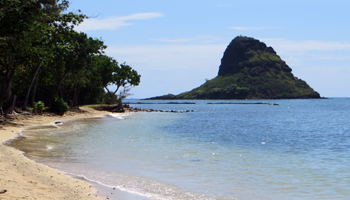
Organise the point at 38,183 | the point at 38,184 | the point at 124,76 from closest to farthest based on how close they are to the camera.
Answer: the point at 38,184, the point at 38,183, the point at 124,76

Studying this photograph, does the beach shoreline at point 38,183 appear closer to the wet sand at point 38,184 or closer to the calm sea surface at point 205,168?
the wet sand at point 38,184

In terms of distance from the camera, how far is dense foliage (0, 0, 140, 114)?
967 inches

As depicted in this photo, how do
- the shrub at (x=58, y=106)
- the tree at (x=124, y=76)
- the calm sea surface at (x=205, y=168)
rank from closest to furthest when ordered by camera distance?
the calm sea surface at (x=205, y=168) < the shrub at (x=58, y=106) < the tree at (x=124, y=76)

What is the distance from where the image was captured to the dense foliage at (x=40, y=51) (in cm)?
2456

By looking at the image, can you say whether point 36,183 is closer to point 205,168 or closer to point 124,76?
point 205,168

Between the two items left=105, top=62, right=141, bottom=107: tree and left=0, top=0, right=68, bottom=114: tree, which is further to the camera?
left=105, top=62, right=141, bottom=107: tree

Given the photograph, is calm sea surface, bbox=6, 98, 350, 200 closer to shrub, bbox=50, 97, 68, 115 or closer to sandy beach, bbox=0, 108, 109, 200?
sandy beach, bbox=0, 108, 109, 200

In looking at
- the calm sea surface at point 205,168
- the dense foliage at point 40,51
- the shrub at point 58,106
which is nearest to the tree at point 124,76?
the dense foliage at point 40,51

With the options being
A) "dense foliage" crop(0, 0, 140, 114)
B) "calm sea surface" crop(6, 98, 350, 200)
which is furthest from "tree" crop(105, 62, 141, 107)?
"calm sea surface" crop(6, 98, 350, 200)

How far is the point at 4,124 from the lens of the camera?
28.3 m

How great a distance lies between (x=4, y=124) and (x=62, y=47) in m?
13.9

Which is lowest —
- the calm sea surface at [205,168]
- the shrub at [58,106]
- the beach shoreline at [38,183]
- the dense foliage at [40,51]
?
the calm sea surface at [205,168]

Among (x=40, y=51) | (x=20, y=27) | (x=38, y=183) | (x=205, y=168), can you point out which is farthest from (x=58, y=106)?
(x=38, y=183)

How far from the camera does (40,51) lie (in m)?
30.0
